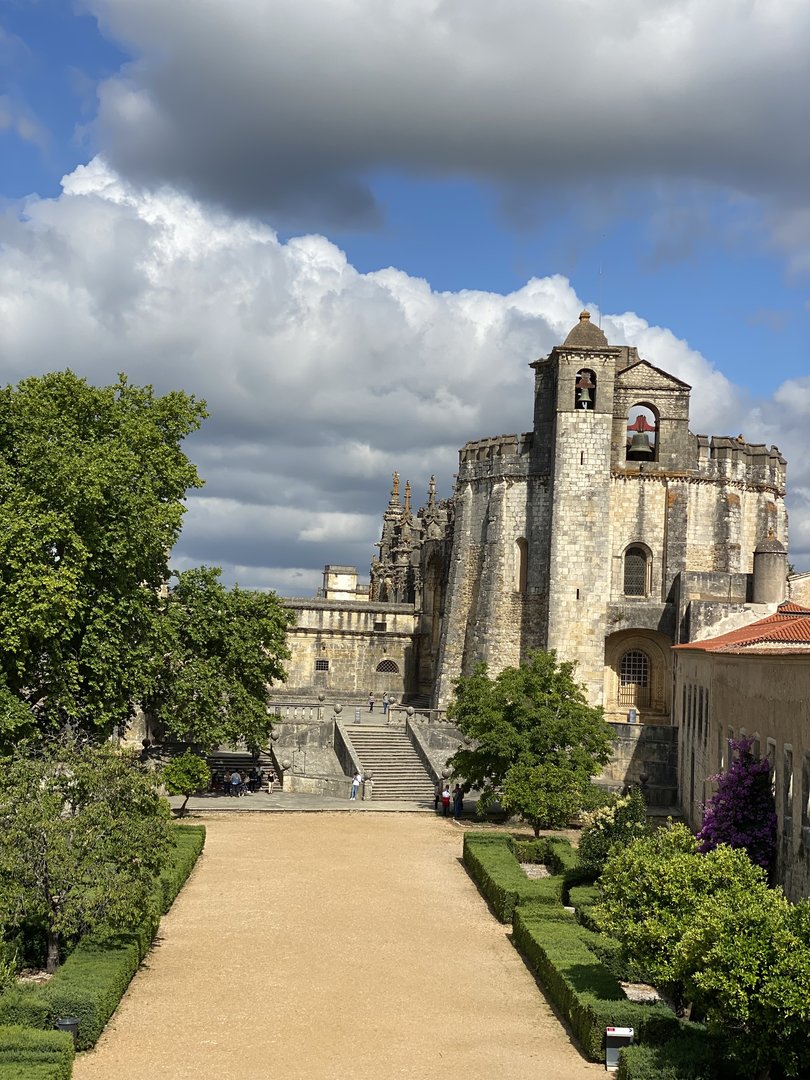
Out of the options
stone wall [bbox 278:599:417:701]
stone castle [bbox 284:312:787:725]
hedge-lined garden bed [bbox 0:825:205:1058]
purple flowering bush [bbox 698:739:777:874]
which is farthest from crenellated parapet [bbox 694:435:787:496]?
hedge-lined garden bed [bbox 0:825:205:1058]

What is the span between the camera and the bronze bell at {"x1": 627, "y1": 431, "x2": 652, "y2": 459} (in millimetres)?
52375

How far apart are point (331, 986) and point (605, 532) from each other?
3199cm

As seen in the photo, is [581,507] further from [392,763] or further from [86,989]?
[86,989]

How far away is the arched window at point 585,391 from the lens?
5100 cm

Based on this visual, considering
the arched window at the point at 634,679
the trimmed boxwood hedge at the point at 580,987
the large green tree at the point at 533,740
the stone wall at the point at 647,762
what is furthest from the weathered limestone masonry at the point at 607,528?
the trimmed boxwood hedge at the point at 580,987

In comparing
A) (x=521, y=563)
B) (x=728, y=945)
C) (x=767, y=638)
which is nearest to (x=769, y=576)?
(x=521, y=563)

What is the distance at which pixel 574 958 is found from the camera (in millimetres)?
21109

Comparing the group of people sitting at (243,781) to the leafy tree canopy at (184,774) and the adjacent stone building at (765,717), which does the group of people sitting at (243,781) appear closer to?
the leafy tree canopy at (184,774)

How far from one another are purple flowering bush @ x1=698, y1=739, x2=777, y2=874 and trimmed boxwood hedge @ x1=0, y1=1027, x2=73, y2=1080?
39.6ft

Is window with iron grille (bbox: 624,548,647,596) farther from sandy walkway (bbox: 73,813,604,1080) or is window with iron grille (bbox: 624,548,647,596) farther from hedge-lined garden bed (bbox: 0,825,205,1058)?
hedge-lined garden bed (bbox: 0,825,205,1058)

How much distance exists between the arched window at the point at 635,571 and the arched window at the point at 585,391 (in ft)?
19.8

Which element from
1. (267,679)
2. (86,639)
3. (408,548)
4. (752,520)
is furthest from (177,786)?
(408,548)

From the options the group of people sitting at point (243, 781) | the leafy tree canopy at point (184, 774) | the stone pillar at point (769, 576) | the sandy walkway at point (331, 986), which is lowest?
the sandy walkway at point (331, 986)

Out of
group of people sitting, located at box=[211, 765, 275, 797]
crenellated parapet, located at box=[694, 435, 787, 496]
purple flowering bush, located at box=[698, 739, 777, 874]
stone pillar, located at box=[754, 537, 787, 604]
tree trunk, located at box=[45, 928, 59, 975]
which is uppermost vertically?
crenellated parapet, located at box=[694, 435, 787, 496]
